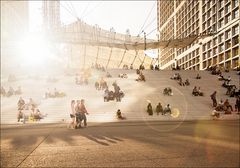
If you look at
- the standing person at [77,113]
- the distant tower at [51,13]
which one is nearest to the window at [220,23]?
the distant tower at [51,13]

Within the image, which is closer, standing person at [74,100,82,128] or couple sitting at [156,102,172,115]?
standing person at [74,100,82,128]

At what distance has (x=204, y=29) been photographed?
58.0 metres

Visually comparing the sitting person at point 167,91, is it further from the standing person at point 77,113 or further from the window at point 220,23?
the window at point 220,23

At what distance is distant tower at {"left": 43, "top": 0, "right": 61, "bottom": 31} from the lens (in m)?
66.1

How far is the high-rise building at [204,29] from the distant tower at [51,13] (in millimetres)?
21088

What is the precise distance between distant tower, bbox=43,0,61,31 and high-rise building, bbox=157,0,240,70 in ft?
69.2

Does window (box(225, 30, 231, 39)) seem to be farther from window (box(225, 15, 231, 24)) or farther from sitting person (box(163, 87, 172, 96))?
sitting person (box(163, 87, 172, 96))

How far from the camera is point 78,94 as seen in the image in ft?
97.7

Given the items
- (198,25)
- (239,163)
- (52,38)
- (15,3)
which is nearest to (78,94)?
(52,38)

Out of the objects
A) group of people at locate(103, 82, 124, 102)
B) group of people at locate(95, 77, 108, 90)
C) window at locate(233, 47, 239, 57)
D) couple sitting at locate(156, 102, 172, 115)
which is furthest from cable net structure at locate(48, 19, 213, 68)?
couple sitting at locate(156, 102, 172, 115)

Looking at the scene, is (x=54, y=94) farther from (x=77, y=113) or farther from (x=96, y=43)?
(x=96, y=43)

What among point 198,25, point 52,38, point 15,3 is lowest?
point 52,38

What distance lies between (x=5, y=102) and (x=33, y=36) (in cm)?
2117

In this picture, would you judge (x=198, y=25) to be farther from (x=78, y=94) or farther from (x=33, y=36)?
(x=78, y=94)
